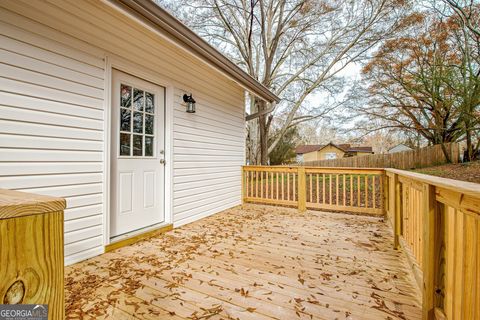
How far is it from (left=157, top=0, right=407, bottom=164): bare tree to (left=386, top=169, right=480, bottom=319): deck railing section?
650cm

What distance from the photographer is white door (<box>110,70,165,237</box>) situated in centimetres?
269

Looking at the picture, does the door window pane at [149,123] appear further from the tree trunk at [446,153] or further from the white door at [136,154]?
the tree trunk at [446,153]

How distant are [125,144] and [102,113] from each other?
460 mm

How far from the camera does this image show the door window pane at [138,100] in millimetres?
2924

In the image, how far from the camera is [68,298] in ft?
5.48

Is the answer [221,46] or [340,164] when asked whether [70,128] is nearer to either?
[221,46]

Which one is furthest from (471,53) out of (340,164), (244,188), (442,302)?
(442,302)

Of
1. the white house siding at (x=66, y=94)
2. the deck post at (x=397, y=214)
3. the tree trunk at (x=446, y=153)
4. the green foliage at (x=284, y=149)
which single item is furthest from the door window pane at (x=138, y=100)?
the tree trunk at (x=446, y=153)

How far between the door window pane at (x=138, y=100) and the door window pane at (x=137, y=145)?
1.20ft

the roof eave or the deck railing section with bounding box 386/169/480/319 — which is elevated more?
the roof eave

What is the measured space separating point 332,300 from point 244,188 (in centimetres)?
368

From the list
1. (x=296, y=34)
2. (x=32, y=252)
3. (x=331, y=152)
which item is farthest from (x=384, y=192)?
(x=331, y=152)

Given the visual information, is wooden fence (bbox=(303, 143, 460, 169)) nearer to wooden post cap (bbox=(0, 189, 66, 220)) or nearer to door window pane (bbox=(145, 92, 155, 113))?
door window pane (bbox=(145, 92, 155, 113))

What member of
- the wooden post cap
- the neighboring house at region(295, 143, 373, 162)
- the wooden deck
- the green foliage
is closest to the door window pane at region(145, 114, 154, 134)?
the wooden deck
